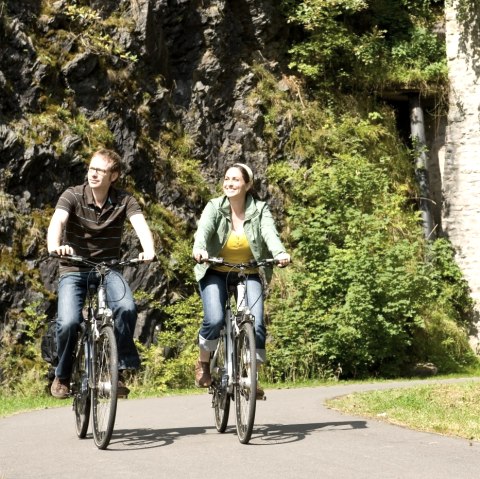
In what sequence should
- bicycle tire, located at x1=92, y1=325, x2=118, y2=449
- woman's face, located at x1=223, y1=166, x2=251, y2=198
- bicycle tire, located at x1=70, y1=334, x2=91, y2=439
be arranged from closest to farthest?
bicycle tire, located at x1=92, y1=325, x2=118, y2=449
bicycle tire, located at x1=70, y1=334, x2=91, y2=439
woman's face, located at x1=223, y1=166, x2=251, y2=198

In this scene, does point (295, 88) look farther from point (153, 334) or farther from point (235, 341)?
point (235, 341)

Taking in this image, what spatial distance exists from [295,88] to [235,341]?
616 inches

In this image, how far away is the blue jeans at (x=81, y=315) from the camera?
7727mm

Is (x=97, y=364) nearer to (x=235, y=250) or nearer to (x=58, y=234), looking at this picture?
(x=58, y=234)

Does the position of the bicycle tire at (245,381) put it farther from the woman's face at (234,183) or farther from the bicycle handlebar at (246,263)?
the woman's face at (234,183)

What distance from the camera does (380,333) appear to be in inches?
713

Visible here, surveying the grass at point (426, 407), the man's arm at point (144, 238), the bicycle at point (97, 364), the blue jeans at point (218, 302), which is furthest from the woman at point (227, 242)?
the grass at point (426, 407)

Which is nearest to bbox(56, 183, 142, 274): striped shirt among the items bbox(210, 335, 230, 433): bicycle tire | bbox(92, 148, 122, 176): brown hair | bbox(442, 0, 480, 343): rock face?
bbox(92, 148, 122, 176): brown hair

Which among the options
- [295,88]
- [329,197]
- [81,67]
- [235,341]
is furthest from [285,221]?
[235,341]

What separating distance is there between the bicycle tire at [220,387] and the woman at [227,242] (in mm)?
51

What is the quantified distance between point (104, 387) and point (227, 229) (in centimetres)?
174

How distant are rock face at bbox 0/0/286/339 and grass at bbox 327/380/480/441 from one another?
6340 mm

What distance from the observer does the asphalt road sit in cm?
636

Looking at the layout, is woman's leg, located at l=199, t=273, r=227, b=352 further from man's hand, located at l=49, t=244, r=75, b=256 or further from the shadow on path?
man's hand, located at l=49, t=244, r=75, b=256
